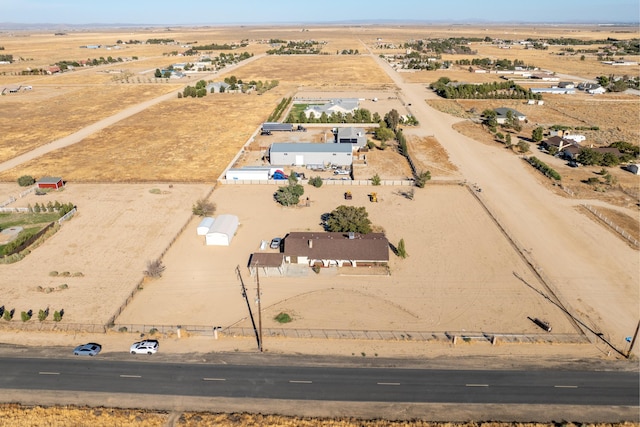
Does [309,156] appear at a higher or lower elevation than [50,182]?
higher

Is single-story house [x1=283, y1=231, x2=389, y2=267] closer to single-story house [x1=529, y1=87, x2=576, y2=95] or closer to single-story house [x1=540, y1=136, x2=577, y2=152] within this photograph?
single-story house [x1=540, y1=136, x2=577, y2=152]

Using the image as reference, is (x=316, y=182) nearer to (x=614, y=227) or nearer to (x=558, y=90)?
(x=614, y=227)

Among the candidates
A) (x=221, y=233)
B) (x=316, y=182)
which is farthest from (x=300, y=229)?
(x=316, y=182)

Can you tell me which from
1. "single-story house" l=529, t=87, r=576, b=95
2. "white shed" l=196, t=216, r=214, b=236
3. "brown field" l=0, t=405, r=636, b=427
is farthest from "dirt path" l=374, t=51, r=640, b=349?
"single-story house" l=529, t=87, r=576, b=95

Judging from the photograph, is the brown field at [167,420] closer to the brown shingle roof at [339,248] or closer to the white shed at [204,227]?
the brown shingle roof at [339,248]

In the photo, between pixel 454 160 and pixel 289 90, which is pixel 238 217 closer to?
pixel 454 160

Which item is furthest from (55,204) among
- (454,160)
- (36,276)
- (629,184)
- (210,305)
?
(629,184)
